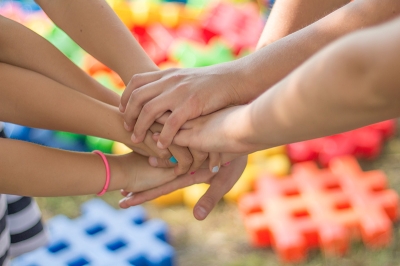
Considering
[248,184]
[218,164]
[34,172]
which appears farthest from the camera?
[248,184]

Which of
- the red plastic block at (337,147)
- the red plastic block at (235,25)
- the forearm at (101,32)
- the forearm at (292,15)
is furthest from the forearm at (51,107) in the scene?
the red plastic block at (235,25)

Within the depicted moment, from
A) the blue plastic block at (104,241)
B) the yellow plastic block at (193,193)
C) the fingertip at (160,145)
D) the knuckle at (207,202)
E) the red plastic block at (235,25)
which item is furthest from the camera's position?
the red plastic block at (235,25)

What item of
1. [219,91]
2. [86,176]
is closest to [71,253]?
[86,176]

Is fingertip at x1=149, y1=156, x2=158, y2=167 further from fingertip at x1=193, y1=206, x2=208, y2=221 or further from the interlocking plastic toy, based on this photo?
the interlocking plastic toy

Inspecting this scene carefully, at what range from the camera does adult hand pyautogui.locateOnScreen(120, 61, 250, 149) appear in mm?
1058

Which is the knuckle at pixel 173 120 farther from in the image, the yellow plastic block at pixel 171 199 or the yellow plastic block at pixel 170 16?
the yellow plastic block at pixel 170 16

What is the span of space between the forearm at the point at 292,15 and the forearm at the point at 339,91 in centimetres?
49

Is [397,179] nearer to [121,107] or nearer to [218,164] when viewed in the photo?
[218,164]

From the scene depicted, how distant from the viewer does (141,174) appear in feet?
3.81

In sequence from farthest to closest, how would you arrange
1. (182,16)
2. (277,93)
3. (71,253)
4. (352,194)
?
(182,16) → (352,194) → (71,253) → (277,93)

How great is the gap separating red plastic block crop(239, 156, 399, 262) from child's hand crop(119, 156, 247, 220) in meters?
0.34

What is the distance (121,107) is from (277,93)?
49cm

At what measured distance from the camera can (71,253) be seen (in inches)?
57.7

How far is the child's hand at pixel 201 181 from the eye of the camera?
1.19 meters
